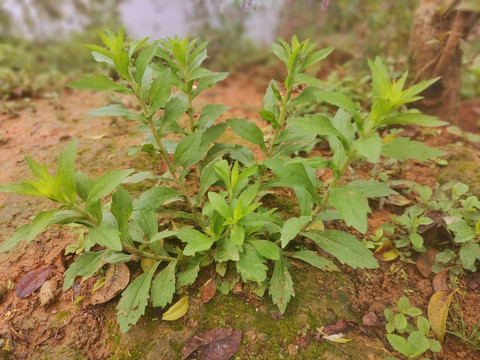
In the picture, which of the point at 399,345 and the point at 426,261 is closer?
the point at 399,345

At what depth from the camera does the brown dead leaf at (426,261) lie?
2.15 meters

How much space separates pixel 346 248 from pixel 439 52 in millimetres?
2678

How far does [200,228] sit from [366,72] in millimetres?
3435

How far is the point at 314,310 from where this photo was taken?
1.88 m

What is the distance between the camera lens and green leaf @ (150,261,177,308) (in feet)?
5.90

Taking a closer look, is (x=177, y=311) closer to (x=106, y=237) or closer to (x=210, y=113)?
(x=106, y=237)

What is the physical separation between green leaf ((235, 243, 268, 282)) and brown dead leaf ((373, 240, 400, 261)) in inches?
38.1

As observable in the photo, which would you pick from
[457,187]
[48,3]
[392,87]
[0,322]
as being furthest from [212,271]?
[48,3]

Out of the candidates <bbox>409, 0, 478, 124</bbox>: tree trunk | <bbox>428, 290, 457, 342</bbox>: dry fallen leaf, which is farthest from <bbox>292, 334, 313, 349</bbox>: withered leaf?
<bbox>409, 0, 478, 124</bbox>: tree trunk

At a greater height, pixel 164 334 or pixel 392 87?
pixel 392 87

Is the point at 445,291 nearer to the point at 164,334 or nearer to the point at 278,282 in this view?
the point at 278,282

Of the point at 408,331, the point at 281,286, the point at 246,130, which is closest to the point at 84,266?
the point at 281,286

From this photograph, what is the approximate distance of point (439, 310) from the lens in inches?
74.5

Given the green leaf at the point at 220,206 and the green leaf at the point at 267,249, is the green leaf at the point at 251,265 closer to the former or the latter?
the green leaf at the point at 267,249
